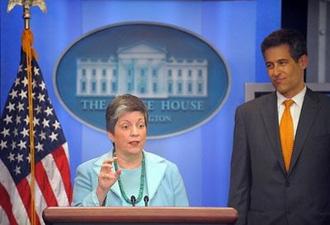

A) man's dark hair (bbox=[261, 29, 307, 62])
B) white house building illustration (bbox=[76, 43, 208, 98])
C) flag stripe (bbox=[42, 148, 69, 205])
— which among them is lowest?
flag stripe (bbox=[42, 148, 69, 205])


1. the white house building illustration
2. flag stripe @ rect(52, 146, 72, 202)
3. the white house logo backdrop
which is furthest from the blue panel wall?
flag stripe @ rect(52, 146, 72, 202)

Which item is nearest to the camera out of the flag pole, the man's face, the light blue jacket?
the light blue jacket

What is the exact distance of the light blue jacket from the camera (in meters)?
2.80

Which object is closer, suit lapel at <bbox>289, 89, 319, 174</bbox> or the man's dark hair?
suit lapel at <bbox>289, 89, 319, 174</bbox>

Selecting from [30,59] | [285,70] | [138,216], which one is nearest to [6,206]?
[30,59]

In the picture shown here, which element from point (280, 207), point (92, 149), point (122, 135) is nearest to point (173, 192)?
point (122, 135)

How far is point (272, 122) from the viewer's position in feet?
10.7

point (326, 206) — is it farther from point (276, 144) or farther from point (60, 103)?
point (60, 103)

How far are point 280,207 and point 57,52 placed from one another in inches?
67.8

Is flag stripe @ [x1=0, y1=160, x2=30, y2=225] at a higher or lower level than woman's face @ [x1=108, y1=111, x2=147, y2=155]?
lower

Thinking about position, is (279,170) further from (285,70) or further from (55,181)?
(55,181)

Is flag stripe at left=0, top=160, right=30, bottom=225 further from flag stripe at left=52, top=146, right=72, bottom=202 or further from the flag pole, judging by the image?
flag stripe at left=52, top=146, right=72, bottom=202

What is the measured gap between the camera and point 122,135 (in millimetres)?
2865

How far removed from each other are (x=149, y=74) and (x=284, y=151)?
1.16 meters
